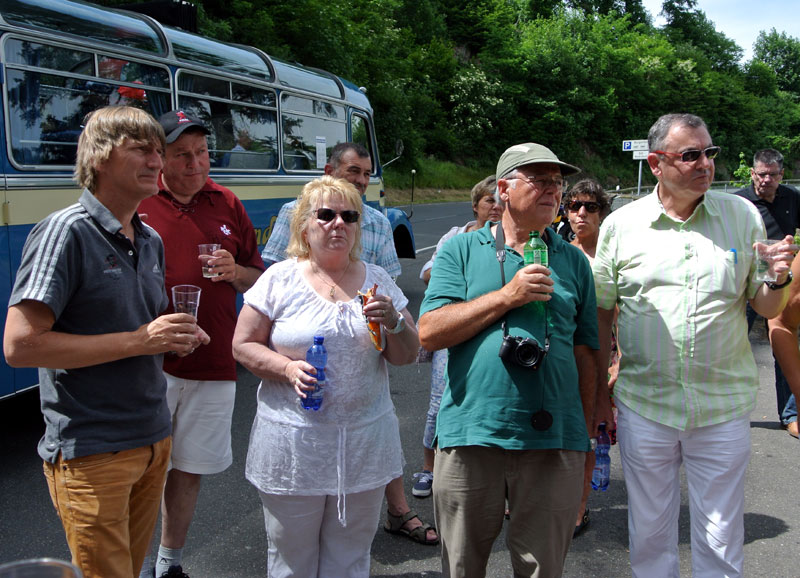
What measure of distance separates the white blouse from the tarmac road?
1.02 meters

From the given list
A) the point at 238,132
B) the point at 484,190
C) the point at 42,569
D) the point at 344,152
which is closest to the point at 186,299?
the point at 42,569

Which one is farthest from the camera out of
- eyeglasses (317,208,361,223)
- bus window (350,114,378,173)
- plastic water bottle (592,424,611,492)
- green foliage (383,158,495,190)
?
green foliage (383,158,495,190)

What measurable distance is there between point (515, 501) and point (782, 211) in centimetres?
524

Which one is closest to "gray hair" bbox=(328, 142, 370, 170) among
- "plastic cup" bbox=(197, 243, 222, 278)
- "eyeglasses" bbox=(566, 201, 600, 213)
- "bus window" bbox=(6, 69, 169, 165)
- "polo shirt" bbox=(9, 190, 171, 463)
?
"plastic cup" bbox=(197, 243, 222, 278)

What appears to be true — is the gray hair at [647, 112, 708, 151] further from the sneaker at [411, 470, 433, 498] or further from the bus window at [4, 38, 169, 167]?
the bus window at [4, 38, 169, 167]

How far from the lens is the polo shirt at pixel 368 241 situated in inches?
148

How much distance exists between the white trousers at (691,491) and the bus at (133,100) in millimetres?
4079

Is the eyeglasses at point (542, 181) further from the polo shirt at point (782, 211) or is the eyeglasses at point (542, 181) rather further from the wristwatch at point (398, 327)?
the polo shirt at point (782, 211)

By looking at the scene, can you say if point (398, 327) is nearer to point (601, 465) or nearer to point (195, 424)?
point (195, 424)

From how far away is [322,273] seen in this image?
9.28ft

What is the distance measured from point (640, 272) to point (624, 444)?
78 cm

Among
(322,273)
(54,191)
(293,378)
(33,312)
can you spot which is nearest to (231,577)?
(293,378)

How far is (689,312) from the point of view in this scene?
2.86 meters

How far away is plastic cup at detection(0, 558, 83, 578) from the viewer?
118cm
